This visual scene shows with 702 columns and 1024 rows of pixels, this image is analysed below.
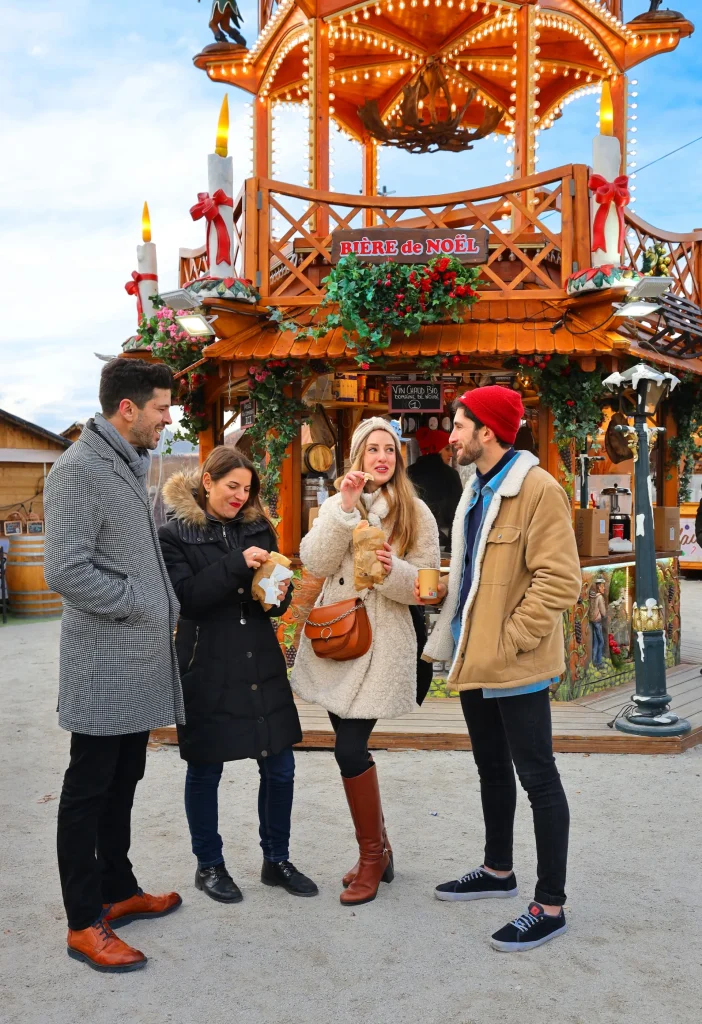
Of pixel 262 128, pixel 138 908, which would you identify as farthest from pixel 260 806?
pixel 262 128

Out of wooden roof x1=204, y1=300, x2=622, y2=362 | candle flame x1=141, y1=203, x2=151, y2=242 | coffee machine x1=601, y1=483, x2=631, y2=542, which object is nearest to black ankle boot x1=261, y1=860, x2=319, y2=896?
wooden roof x1=204, y1=300, x2=622, y2=362

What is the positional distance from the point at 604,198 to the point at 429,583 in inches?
195

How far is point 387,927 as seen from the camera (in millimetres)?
3391

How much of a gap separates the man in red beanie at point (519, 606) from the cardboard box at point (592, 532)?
166 inches

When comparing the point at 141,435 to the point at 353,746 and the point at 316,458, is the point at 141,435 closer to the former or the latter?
the point at 353,746

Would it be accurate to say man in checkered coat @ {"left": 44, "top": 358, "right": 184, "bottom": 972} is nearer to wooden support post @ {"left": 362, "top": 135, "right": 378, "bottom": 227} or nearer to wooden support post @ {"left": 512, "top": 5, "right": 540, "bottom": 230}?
wooden support post @ {"left": 512, "top": 5, "right": 540, "bottom": 230}

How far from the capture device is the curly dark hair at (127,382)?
317 cm

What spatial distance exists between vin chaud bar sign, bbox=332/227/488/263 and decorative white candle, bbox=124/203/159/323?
2.92 metres

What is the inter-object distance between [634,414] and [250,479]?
3.70m

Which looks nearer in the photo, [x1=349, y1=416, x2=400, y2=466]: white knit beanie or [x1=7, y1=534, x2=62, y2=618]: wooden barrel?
[x1=349, y1=416, x2=400, y2=466]: white knit beanie

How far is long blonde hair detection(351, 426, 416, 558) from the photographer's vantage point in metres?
3.69

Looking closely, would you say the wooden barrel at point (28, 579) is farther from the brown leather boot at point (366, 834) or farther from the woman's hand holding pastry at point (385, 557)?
the woman's hand holding pastry at point (385, 557)

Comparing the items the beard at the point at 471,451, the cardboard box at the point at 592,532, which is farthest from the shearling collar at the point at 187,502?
the cardboard box at the point at 592,532

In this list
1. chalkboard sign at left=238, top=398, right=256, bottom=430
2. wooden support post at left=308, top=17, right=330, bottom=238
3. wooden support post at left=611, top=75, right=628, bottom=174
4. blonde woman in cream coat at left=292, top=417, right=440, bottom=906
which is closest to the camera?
blonde woman in cream coat at left=292, top=417, right=440, bottom=906
